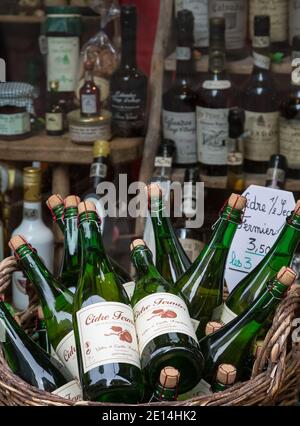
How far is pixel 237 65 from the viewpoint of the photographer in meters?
1.54

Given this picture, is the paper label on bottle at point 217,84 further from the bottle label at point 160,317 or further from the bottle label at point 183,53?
the bottle label at point 160,317

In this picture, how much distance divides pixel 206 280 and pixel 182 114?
2.09 ft

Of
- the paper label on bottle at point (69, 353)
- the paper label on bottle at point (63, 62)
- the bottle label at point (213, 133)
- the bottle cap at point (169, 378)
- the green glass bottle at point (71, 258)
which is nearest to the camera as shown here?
the bottle cap at point (169, 378)

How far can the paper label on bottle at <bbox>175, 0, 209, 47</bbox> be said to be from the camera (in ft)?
5.23

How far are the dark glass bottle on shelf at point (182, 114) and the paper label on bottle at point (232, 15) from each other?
0.23 ft

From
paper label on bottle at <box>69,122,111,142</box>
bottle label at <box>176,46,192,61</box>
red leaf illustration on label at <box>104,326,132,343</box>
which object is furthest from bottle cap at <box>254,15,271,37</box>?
red leaf illustration on label at <box>104,326,132,343</box>

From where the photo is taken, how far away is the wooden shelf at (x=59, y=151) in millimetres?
1594

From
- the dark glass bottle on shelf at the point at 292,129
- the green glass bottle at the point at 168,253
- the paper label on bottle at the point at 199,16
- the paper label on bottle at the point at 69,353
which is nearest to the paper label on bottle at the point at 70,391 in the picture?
the paper label on bottle at the point at 69,353

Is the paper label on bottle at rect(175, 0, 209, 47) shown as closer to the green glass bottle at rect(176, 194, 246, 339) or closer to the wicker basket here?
the green glass bottle at rect(176, 194, 246, 339)

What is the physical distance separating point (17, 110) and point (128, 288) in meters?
0.74

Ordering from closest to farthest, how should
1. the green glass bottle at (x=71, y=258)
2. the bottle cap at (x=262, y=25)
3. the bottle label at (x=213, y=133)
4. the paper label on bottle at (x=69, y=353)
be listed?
the paper label on bottle at (x=69, y=353)
the green glass bottle at (x=71, y=258)
the bottle cap at (x=262, y=25)
the bottle label at (x=213, y=133)

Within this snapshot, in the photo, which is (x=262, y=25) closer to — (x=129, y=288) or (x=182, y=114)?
(x=182, y=114)
